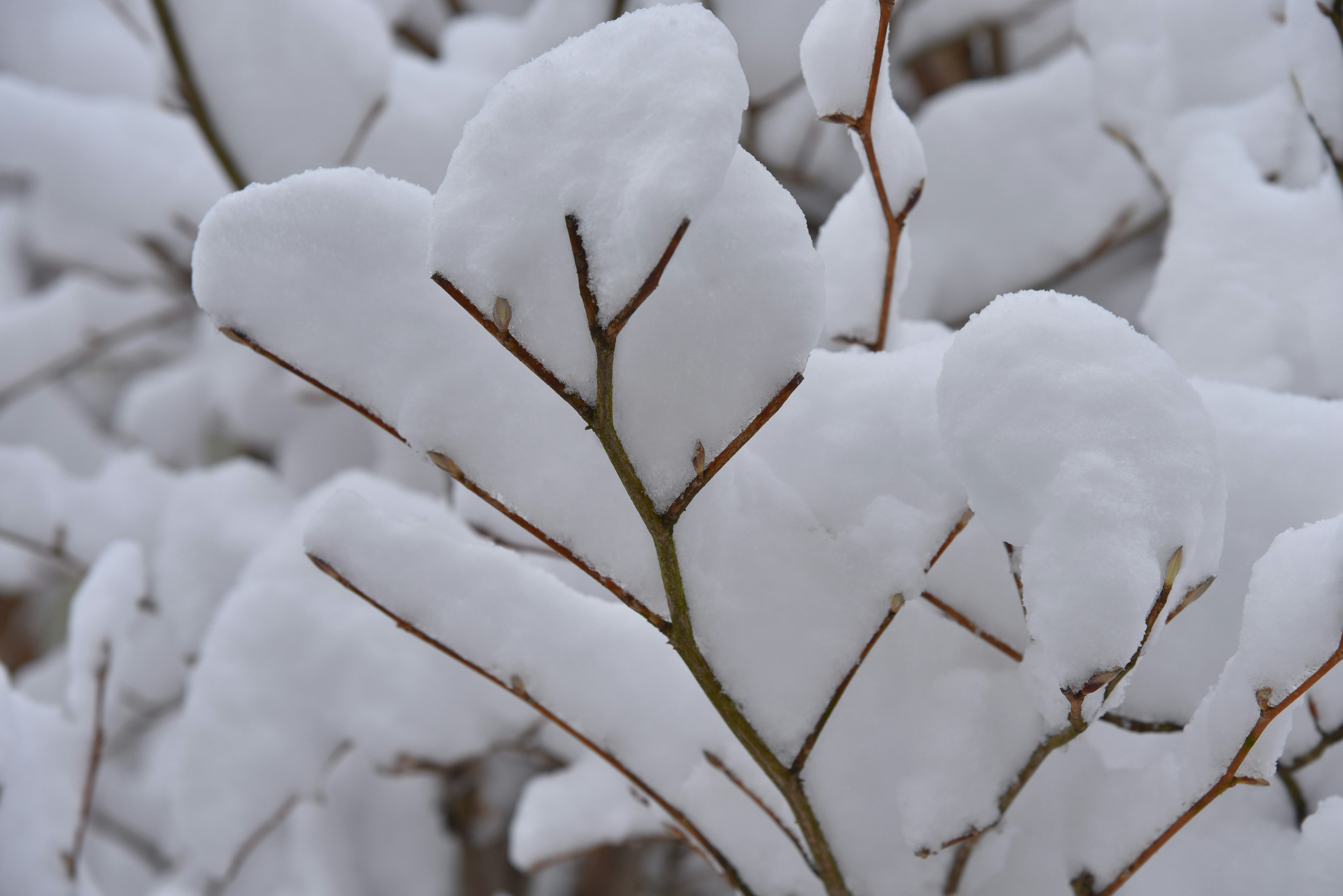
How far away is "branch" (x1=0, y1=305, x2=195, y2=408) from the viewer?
1.32m

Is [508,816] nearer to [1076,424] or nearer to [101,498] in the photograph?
[101,498]

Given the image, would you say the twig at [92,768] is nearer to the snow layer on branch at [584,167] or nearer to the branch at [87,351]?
the snow layer on branch at [584,167]

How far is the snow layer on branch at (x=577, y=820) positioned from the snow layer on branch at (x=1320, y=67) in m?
0.59

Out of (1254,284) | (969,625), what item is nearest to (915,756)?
(969,625)

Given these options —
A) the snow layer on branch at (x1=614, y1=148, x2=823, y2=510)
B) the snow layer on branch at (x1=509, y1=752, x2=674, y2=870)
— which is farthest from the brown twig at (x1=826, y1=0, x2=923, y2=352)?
the snow layer on branch at (x1=509, y1=752, x2=674, y2=870)

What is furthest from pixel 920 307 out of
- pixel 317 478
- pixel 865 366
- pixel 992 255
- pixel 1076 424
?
pixel 317 478

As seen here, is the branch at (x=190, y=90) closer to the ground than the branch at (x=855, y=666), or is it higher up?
higher up

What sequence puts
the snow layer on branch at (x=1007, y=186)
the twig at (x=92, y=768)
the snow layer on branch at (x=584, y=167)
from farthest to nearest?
the snow layer on branch at (x=1007, y=186)
the twig at (x=92, y=768)
the snow layer on branch at (x=584, y=167)

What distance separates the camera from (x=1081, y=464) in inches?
13.0

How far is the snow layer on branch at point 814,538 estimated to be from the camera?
405 millimetres

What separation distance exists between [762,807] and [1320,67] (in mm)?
517

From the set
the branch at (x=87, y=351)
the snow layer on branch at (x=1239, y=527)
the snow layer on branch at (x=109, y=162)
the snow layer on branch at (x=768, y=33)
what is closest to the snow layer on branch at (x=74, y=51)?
the snow layer on branch at (x=109, y=162)

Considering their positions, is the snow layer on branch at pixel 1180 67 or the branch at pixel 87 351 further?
the branch at pixel 87 351

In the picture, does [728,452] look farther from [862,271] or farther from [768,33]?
[768,33]
